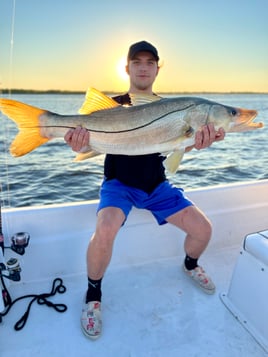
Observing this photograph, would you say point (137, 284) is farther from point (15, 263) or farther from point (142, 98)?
point (142, 98)

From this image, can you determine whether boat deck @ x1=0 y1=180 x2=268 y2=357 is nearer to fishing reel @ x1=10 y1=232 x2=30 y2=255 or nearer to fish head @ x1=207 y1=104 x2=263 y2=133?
fishing reel @ x1=10 y1=232 x2=30 y2=255

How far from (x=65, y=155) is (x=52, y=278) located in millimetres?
7664

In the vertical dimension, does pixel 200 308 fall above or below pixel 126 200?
below

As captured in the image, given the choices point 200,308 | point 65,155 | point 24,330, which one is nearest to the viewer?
point 24,330

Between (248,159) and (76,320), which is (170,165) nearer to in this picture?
(76,320)

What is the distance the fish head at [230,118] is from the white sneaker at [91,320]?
5.15 feet

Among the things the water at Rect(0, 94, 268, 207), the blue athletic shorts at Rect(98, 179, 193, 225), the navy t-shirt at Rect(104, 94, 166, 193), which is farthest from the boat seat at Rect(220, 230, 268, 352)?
the water at Rect(0, 94, 268, 207)

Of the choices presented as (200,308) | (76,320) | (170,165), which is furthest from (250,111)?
(76,320)

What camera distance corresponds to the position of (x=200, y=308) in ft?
8.81

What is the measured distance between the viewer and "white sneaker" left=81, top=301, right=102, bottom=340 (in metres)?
2.38

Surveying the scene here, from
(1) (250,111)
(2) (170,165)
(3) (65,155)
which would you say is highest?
(1) (250,111)

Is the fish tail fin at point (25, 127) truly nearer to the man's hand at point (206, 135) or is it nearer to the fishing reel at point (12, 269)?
the fishing reel at point (12, 269)

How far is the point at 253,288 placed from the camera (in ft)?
7.85

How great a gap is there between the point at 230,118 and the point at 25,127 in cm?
145
